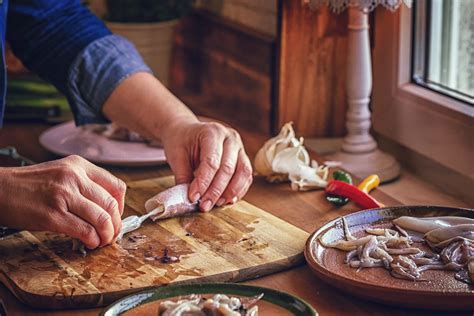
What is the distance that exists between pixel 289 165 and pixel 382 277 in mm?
493

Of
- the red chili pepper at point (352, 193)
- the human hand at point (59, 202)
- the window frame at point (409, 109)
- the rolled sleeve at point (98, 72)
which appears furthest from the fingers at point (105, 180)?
the window frame at point (409, 109)

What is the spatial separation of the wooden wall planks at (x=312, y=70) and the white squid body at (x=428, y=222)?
2.35ft

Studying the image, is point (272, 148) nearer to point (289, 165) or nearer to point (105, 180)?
point (289, 165)

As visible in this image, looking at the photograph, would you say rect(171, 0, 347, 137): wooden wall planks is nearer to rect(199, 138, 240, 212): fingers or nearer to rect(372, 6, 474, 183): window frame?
rect(372, 6, 474, 183): window frame

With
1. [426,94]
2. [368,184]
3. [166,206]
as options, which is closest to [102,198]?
[166,206]

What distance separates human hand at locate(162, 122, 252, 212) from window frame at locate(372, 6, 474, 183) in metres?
0.42

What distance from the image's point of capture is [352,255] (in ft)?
4.59

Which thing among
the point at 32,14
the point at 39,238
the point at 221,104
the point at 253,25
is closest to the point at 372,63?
the point at 253,25

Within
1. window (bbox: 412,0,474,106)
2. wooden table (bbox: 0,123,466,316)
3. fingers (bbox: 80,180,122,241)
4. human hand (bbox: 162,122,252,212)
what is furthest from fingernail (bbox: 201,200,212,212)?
window (bbox: 412,0,474,106)

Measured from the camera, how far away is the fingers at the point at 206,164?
1668mm

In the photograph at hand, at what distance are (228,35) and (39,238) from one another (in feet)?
3.65

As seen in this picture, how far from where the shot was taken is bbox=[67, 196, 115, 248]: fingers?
144 centimetres

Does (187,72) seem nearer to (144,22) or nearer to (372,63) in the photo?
(144,22)

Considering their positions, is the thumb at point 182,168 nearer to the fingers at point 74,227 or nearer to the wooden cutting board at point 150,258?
the wooden cutting board at point 150,258
